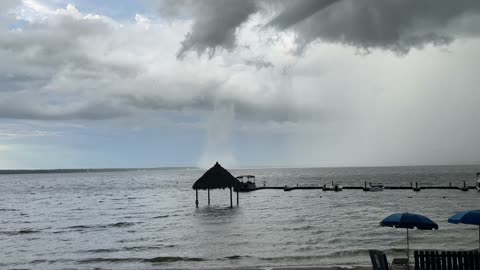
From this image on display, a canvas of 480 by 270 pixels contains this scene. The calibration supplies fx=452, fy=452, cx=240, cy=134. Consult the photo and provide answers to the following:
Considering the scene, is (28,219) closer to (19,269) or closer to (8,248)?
(8,248)

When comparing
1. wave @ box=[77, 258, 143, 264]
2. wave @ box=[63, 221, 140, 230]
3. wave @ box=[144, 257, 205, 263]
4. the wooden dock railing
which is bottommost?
wave @ box=[63, 221, 140, 230]

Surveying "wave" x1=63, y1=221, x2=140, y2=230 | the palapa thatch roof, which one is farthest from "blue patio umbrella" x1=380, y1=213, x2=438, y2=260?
the palapa thatch roof

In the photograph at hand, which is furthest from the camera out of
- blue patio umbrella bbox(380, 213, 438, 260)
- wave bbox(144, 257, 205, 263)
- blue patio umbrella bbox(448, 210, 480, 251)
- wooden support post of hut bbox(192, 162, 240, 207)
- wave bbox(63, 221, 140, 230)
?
wooden support post of hut bbox(192, 162, 240, 207)

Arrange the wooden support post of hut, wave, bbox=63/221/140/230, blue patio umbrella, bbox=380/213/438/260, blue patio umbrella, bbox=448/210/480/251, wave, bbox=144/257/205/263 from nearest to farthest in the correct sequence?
blue patio umbrella, bbox=448/210/480/251
blue patio umbrella, bbox=380/213/438/260
wave, bbox=144/257/205/263
wave, bbox=63/221/140/230
the wooden support post of hut

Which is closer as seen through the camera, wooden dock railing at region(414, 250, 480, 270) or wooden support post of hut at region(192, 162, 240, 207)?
wooden dock railing at region(414, 250, 480, 270)

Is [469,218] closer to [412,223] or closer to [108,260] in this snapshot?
[412,223]

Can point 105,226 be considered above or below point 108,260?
below

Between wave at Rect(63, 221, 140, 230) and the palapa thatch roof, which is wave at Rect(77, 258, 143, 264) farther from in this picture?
the palapa thatch roof

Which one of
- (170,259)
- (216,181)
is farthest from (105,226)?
(170,259)

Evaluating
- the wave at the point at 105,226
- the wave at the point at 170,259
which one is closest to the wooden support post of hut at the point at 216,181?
the wave at the point at 105,226

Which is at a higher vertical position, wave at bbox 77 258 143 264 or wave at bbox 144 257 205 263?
wave at bbox 144 257 205 263

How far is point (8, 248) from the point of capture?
89.7 feet

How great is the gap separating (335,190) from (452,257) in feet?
225

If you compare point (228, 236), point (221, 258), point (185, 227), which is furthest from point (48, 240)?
point (221, 258)
